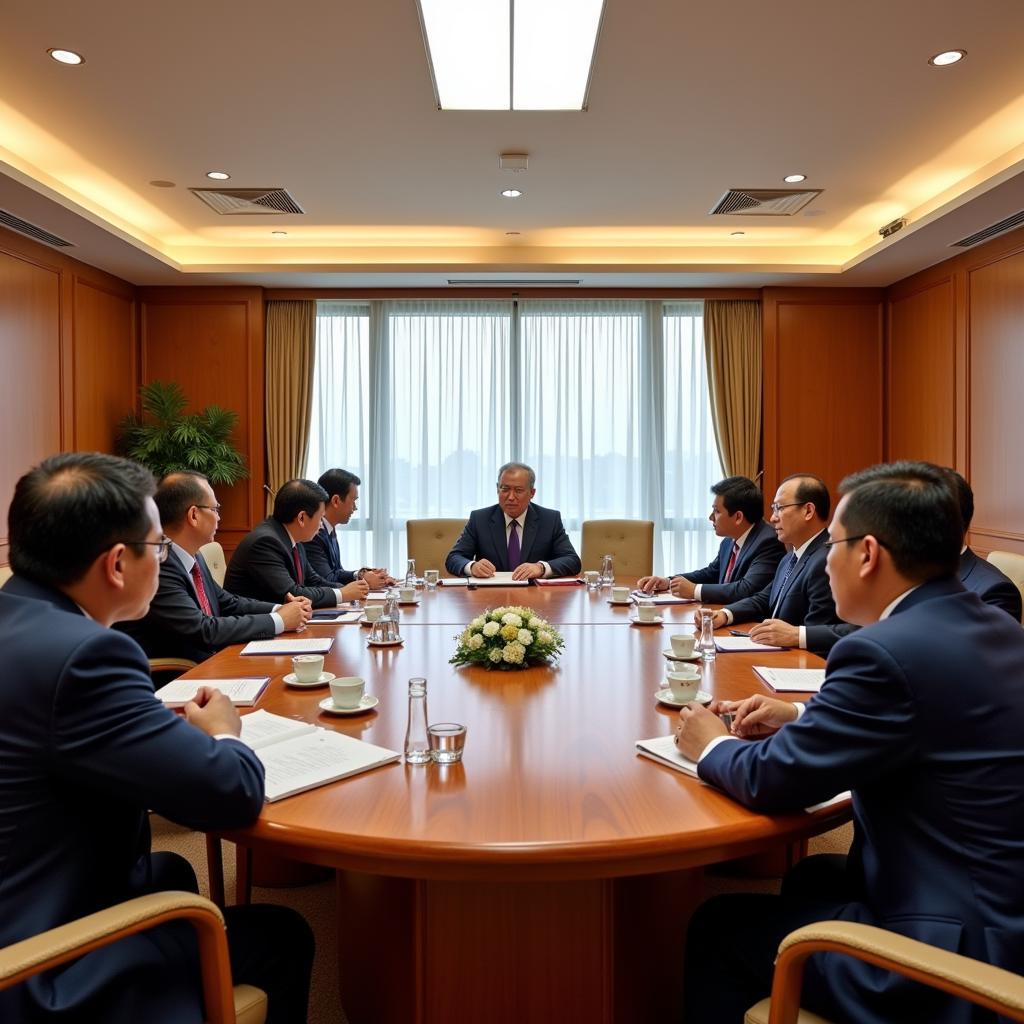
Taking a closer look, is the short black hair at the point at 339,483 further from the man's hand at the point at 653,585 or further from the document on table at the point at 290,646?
the document on table at the point at 290,646

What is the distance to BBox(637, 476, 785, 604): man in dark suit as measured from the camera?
400 centimetres

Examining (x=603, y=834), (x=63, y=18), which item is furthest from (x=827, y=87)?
(x=603, y=834)

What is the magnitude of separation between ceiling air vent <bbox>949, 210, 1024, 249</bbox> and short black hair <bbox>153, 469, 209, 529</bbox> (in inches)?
189

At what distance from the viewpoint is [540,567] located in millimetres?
4832

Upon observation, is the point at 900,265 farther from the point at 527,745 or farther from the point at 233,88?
the point at 527,745

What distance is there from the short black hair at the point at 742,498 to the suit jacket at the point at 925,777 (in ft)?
9.21

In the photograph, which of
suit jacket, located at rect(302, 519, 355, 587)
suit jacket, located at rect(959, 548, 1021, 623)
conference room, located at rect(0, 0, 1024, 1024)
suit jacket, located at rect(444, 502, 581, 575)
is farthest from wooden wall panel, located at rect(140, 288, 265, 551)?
suit jacket, located at rect(959, 548, 1021, 623)

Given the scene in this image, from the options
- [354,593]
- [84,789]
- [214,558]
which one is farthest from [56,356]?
[84,789]

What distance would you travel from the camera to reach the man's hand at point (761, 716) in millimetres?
1765

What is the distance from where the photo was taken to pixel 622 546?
5605 mm

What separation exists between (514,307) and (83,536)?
6142 millimetres

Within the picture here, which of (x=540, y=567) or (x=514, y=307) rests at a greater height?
(x=514, y=307)

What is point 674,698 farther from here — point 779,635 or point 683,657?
point 779,635

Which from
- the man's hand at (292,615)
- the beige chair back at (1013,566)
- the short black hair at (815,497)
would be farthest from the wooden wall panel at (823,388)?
the man's hand at (292,615)
